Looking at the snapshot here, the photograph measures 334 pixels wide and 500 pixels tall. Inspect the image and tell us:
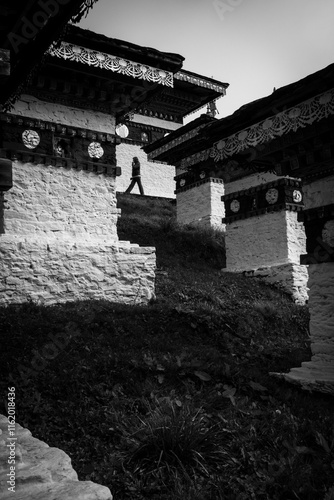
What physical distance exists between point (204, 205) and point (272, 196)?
4.92 metres

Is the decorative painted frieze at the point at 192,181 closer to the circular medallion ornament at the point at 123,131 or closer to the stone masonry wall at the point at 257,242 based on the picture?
the stone masonry wall at the point at 257,242

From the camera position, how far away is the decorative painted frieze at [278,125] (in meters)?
6.14

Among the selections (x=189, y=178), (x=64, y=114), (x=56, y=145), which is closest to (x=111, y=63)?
(x=64, y=114)

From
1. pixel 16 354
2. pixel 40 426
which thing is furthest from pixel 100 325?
pixel 40 426

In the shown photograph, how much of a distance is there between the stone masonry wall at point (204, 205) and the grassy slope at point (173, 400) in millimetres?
7832

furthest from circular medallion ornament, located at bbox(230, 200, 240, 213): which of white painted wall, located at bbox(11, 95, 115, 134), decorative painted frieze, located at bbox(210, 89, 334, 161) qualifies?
decorative painted frieze, located at bbox(210, 89, 334, 161)

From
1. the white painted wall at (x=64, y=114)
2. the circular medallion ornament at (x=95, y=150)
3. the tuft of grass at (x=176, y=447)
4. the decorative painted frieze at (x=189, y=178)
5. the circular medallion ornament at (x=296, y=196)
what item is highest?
the decorative painted frieze at (x=189, y=178)

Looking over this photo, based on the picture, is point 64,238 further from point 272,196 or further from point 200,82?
point 200,82

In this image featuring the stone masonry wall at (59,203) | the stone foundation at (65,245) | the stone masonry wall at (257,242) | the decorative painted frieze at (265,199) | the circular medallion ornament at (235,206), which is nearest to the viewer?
the stone foundation at (65,245)

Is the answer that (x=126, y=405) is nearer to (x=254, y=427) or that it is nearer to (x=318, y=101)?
(x=254, y=427)

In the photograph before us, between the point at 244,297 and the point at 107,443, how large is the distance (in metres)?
7.28

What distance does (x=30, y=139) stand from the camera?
9.12m

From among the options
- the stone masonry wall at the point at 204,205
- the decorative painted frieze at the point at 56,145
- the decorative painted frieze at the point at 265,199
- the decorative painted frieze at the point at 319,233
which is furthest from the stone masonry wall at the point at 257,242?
the decorative painted frieze at the point at 319,233

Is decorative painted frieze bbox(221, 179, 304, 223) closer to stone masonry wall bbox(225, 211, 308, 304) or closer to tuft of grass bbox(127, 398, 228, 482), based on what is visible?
stone masonry wall bbox(225, 211, 308, 304)
